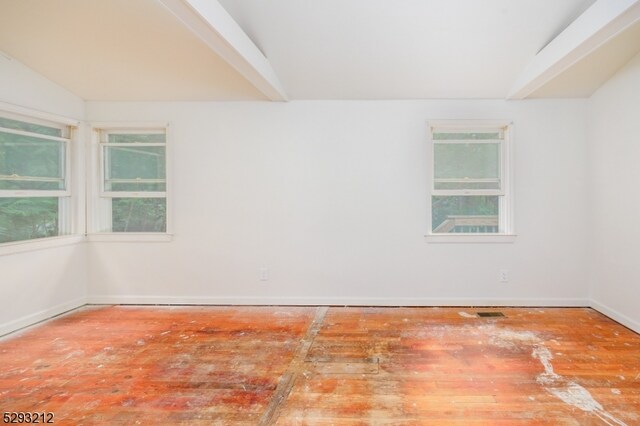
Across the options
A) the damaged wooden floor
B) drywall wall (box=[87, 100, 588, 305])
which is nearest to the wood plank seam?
the damaged wooden floor

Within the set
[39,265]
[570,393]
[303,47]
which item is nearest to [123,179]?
[39,265]

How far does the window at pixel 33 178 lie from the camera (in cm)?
326

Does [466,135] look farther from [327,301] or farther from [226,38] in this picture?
[226,38]

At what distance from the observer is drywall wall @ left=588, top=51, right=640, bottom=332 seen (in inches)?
125

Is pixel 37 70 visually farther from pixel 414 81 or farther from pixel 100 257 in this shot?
pixel 414 81

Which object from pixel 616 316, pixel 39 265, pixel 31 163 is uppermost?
pixel 31 163

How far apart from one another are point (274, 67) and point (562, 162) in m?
3.15

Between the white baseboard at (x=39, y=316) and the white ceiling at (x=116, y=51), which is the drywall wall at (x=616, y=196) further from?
the white baseboard at (x=39, y=316)

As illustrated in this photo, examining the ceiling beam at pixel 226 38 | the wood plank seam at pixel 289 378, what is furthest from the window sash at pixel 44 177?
the wood plank seam at pixel 289 378

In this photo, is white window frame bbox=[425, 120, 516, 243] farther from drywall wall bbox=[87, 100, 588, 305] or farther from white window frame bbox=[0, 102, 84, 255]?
white window frame bbox=[0, 102, 84, 255]

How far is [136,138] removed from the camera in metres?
4.12

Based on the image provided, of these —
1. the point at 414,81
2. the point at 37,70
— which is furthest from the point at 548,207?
the point at 37,70

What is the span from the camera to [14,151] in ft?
11.0

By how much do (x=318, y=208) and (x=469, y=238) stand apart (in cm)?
166
